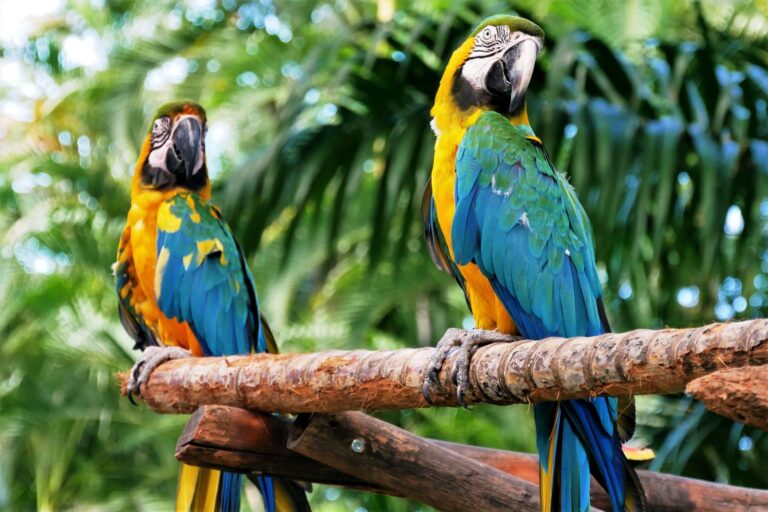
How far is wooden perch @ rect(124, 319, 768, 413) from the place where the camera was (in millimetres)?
1737

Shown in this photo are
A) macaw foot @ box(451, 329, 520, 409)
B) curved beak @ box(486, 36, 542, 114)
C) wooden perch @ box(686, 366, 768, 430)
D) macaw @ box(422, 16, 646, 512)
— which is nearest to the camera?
wooden perch @ box(686, 366, 768, 430)

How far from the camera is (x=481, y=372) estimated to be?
224 centimetres

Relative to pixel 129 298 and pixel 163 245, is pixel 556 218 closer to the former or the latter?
pixel 163 245

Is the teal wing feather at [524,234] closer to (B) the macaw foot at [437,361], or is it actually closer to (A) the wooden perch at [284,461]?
(B) the macaw foot at [437,361]

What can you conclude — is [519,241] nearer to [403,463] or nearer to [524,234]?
[524,234]

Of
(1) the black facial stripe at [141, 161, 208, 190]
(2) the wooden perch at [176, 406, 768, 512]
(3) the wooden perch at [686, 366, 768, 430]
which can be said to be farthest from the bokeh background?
(3) the wooden perch at [686, 366, 768, 430]

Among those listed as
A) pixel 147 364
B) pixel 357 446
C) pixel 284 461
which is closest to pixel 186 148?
pixel 147 364

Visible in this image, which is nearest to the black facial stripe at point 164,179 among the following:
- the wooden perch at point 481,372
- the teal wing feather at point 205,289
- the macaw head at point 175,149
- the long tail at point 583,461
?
the macaw head at point 175,149

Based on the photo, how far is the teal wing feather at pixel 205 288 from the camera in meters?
3.54

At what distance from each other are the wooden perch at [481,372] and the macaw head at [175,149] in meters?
0.90

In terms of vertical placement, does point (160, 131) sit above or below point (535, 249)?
below

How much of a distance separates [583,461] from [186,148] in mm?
1980

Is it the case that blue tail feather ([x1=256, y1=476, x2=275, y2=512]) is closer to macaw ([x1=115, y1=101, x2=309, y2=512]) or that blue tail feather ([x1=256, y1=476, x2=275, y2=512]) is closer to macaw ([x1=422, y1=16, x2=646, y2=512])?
macaw ([x1=115, y1=101, x2=309, y2=512])

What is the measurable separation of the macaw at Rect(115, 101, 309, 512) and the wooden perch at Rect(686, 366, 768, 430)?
217 centimetres
